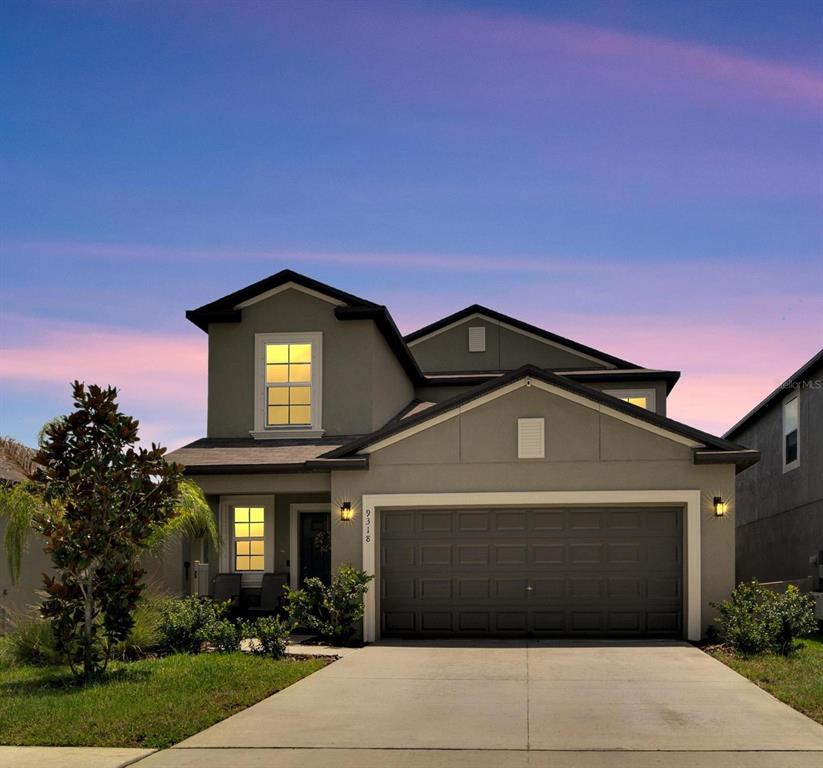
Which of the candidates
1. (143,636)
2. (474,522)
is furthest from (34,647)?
(474,522)

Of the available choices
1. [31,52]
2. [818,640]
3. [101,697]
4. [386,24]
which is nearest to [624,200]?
[386,24]

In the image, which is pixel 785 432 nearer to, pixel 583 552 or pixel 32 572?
pixel 583 552

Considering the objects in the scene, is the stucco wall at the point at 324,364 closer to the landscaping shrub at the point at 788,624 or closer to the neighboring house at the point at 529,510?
the neighboring house at the point at 529,510

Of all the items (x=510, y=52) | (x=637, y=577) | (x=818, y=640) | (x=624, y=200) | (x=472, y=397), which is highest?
(x=510, y=52)

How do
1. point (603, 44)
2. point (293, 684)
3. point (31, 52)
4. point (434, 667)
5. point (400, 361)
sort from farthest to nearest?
point (400, 361)
point (31, 52)
point (603, 44)
point (434, 667)
point (293, 684)

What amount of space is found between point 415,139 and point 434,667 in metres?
8.67

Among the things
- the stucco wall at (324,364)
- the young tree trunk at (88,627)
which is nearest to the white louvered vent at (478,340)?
the stucco wall at (324,364)

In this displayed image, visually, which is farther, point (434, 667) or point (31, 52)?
point (31, 52)

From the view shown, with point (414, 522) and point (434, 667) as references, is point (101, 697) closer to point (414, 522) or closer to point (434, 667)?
point (434, 667)

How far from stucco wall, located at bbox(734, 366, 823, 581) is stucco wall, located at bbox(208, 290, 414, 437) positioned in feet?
29.2

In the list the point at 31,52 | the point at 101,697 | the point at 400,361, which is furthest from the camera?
the point at 400,361

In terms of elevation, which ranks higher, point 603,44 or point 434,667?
point 603,44

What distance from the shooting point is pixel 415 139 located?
17.7m

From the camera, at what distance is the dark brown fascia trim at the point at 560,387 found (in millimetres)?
16922
